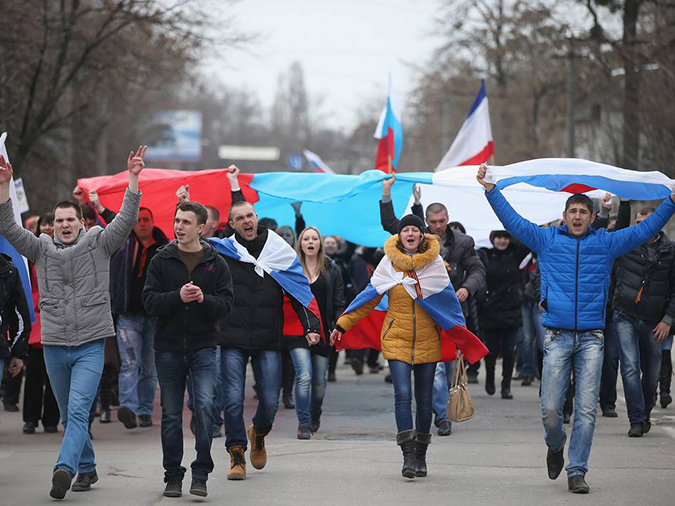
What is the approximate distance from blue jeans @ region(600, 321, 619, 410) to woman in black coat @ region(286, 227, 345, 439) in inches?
→ 101

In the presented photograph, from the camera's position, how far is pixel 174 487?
750cm

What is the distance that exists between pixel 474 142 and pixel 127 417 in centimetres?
659

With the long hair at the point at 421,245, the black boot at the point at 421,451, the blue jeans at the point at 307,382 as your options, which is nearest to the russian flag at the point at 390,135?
the blue jeans at the point at 307,382

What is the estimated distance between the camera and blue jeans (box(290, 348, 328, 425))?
10.1 m

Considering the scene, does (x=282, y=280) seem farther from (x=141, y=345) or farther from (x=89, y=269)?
(x=141, y=345)

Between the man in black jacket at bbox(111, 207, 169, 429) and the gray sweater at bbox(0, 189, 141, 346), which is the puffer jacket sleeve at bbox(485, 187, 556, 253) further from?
the man in black jacket at bbox(111, 207, 169, 429)

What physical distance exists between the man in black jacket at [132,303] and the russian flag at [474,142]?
530 centimetres

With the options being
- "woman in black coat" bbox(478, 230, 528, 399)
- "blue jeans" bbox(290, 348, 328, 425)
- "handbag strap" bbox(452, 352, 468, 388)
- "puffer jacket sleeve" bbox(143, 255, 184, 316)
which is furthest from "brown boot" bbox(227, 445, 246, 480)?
"woman in black coat" bbox(478, 230, 528, 399)

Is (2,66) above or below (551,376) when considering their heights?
above

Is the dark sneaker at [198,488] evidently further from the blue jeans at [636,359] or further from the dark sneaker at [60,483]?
the blue jeans at [636,359]

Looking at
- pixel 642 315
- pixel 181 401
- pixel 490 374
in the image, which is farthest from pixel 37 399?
pixel 642 315

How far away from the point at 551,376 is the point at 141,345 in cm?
457

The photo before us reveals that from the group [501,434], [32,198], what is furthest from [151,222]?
[32,198]

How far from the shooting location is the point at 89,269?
25.3 ft
